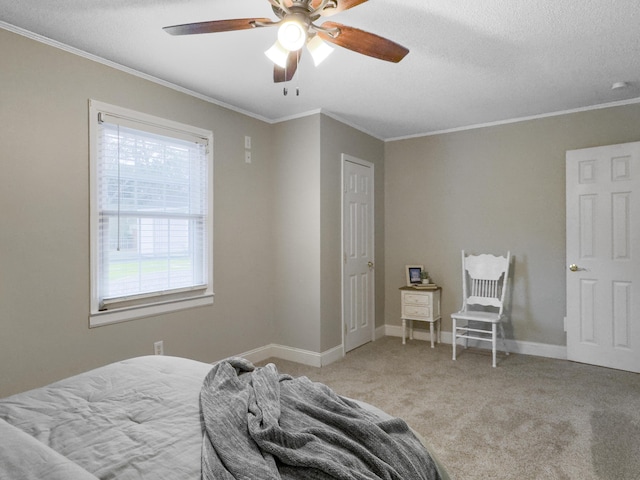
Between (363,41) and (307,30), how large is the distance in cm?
30

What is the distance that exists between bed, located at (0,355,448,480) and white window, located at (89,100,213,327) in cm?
132

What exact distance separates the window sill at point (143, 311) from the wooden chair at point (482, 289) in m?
2.54

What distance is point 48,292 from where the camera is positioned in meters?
2.45

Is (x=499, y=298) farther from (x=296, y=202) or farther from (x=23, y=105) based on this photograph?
(x=23, y=105)

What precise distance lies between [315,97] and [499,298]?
2.90 metres

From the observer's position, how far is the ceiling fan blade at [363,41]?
1.79 metres

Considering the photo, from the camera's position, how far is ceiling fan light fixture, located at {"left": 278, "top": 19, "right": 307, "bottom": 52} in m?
1.68

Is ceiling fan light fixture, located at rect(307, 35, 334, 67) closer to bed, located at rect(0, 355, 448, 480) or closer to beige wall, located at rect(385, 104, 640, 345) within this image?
bed, located at rect(0, 355, 448, 480)

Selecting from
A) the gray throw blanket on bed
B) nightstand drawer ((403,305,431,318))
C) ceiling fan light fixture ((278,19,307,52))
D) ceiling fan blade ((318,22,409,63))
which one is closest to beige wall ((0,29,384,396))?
nightstand drawer ((403,305,431,318))

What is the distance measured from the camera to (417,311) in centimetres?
441

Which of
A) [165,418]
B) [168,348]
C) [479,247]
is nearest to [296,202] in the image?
[168,348]

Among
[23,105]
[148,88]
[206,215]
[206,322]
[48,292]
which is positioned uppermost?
[148,88]

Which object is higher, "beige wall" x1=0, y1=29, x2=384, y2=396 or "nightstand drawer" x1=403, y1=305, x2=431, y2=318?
"beige wall" x1=0, y1=29, x2=384, y2=396

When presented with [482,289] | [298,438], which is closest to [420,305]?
[482,289]
